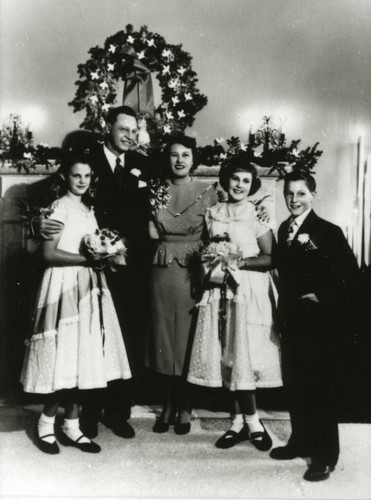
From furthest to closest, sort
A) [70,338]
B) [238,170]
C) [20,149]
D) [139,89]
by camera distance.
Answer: [139,89]
[20,149]
[238,170]
[70,338]

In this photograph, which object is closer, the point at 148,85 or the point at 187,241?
the point at 187,241

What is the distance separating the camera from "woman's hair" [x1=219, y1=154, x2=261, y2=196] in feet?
11.0

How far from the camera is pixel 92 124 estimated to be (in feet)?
13.2

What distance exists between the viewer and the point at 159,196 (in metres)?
3.43

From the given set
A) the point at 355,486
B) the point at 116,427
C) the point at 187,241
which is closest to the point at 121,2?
the point at 187,241

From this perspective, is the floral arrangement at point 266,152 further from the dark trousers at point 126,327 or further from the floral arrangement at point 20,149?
the floral arrangement at point 20,149

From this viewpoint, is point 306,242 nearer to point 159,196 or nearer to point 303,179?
point 303,179

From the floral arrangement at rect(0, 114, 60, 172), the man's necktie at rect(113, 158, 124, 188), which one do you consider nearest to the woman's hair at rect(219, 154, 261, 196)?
the man's necktie at rect(113, 158, 124, 188)

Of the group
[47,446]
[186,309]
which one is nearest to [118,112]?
[186,309]

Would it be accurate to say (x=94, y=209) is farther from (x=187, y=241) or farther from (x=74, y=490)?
(x=74, y=490)

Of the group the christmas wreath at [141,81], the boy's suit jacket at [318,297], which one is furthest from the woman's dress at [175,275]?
the christmas wreath at [141,81]

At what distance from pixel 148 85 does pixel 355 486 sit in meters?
3.32

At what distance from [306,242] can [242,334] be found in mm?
727

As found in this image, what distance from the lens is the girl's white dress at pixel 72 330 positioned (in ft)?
10.00
